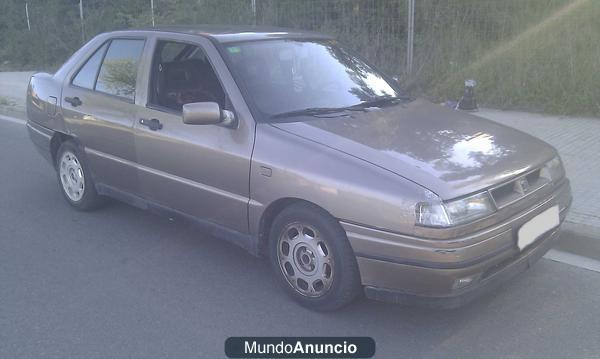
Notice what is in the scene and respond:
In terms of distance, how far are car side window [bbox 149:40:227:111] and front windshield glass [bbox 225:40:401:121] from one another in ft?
1.23

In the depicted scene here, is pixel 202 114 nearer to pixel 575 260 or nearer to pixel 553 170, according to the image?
pixel 553 170

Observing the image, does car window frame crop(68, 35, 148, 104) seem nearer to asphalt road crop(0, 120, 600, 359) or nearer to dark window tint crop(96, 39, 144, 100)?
dark window tint crop(96, 39, 144, 100)

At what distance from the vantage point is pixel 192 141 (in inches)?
176

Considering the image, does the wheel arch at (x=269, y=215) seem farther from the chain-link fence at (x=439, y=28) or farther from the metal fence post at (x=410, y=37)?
the metal fence post at (x=410, y=37)

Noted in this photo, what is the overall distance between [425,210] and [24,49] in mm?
18808

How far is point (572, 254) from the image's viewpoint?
16.0 ft

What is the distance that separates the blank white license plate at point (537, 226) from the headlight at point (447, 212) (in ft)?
1.23

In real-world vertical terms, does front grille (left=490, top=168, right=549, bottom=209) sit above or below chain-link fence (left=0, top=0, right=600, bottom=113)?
below

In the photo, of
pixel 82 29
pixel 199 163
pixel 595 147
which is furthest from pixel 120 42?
pixel 82 29

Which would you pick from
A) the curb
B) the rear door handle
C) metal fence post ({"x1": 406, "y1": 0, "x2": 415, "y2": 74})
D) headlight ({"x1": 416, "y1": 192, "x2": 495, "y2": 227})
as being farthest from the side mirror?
metal fence post ({"x1": 406, "y1": 0, "x2": 415, "y2": 74})

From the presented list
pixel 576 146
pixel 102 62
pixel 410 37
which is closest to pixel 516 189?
pixel 102 62

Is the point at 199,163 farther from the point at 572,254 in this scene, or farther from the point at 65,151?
the point at 572,254

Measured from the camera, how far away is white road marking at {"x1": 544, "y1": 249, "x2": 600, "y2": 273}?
4.64 metres

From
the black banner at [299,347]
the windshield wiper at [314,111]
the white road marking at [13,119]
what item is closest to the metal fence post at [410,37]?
the white road marking at [13,119]
